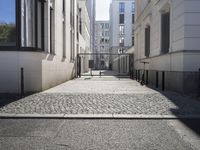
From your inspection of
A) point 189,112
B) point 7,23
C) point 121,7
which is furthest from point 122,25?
point 189,112

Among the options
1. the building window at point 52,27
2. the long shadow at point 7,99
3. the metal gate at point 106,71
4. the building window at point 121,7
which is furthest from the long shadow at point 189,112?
the building window at point 121,7

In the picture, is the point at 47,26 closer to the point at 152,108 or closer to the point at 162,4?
the point at 162,4

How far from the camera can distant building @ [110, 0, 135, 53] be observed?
8331 cm

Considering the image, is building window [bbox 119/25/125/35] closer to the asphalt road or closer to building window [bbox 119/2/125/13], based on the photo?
building window [bbox 119/2/125/13]

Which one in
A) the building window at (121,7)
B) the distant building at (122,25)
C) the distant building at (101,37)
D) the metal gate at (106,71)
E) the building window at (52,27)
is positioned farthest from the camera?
the distant building at (101,37)

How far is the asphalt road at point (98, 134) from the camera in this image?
5.91 m

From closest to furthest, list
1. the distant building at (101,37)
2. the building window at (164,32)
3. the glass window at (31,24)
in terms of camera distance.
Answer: the glass window at (31,24), the building window at (164,32), the distant building at (101,37)

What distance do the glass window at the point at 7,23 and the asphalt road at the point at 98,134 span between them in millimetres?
6126

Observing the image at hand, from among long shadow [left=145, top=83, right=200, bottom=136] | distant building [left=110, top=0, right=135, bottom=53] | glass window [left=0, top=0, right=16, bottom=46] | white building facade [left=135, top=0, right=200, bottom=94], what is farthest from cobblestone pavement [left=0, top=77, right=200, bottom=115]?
distant building [left=110, top=0, right=135, bottom=53]

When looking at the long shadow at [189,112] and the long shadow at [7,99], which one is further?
the long shadow at [7,99]

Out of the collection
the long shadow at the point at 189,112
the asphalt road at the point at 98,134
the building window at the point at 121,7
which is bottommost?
the asphalt road at the point at 98,134

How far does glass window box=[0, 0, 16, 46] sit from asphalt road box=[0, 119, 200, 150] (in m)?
6.13

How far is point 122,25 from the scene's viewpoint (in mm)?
84625

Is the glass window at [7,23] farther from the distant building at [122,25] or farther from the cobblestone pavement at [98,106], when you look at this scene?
the distant building at [122,25]
